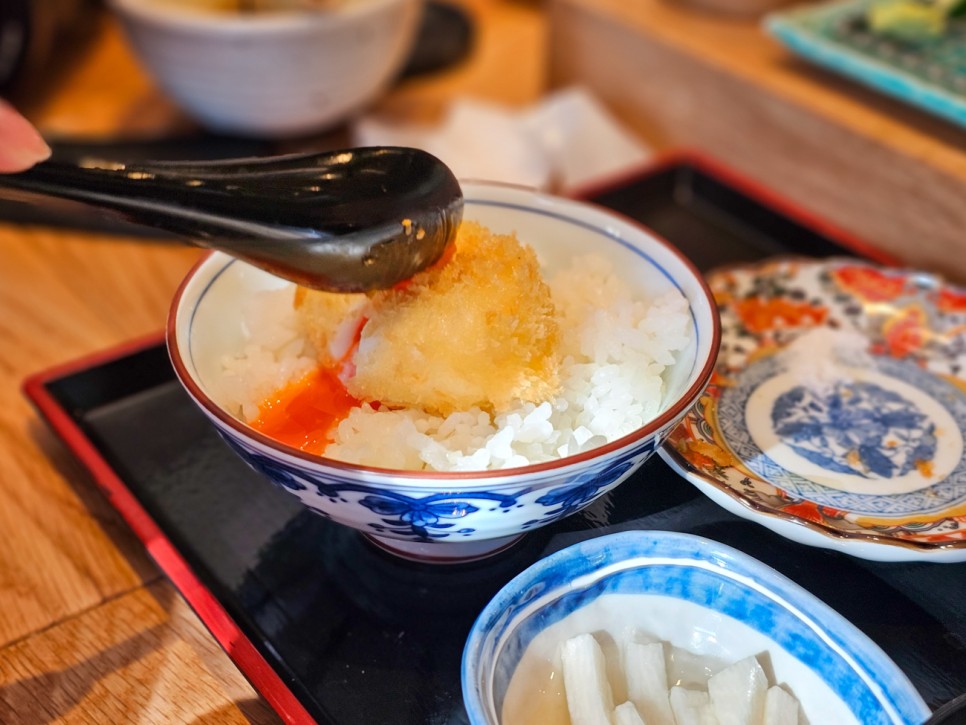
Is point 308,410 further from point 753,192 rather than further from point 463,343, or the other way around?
point 753,192

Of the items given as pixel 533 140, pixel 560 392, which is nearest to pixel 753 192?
pixel 533 140

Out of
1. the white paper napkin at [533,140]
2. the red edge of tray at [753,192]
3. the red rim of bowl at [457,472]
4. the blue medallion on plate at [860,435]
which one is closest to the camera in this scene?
the red rim of bowl at [457,472]

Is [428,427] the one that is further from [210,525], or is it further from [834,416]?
[834,416]

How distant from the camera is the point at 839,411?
1.03 m

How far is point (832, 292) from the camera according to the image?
122cm

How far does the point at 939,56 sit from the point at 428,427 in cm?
124

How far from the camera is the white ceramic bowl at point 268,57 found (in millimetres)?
1484

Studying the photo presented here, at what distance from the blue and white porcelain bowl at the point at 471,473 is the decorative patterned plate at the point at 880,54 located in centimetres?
73

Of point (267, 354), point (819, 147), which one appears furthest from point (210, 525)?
point (819, 147)

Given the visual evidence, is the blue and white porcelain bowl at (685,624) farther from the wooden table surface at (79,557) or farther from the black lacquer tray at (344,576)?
the wooden table surface at (79,557)

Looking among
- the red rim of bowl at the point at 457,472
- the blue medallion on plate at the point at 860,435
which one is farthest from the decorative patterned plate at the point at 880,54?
the red rim of bowl at the point at 457,472

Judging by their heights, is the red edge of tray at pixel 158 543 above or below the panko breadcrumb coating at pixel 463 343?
below

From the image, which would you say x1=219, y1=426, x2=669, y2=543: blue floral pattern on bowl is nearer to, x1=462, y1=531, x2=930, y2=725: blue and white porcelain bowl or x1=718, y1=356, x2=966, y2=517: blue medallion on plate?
x1=462, y1=531, x2=930, y2=725: blue and white porcelain bowl

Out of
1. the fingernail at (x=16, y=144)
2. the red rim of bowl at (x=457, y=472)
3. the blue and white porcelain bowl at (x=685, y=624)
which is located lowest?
the blue and white porcelain bowl at (x=685, y=624)
